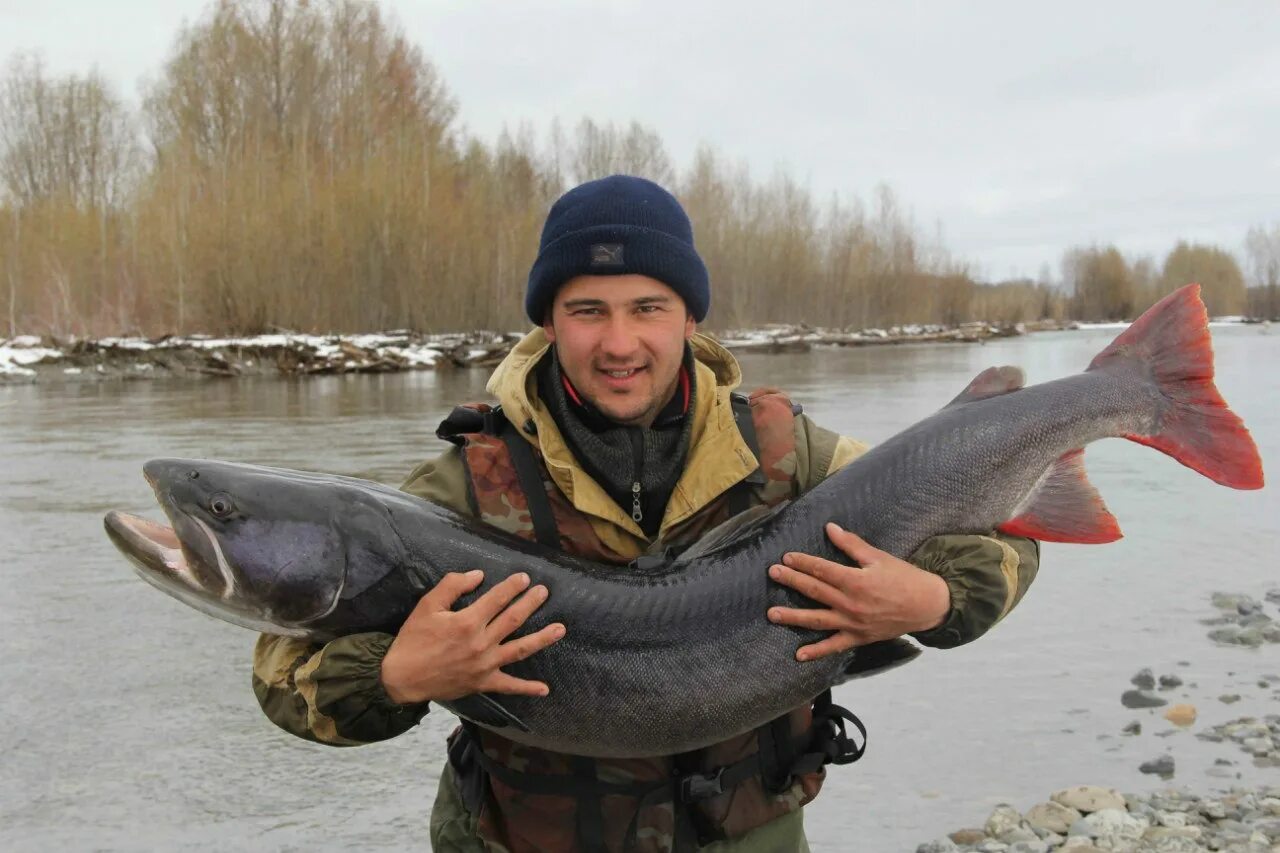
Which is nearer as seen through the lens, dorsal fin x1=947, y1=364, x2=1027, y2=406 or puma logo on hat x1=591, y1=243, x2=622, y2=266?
puma logo on hat x1=591, y1=243, x2=622, y2=266

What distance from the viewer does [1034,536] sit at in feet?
7.63

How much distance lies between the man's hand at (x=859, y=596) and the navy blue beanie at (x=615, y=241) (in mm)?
653

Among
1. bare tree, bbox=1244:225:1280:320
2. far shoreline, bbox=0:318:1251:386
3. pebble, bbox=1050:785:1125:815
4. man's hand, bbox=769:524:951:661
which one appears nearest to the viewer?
man's hand, bbox=769:524:951:661

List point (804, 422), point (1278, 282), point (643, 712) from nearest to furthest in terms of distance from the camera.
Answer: point (643, 712), point (804, 422), point (1278, 282)

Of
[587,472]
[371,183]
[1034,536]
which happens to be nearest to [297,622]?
[587,472]

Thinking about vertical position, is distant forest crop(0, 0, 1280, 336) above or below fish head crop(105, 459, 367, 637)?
above

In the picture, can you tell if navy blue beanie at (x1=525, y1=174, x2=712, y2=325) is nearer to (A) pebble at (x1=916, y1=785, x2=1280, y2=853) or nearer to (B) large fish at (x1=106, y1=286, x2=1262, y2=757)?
(B) large fish at (x1=106, y1=286, x2=1262, y2=757)

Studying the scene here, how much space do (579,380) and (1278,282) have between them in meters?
101

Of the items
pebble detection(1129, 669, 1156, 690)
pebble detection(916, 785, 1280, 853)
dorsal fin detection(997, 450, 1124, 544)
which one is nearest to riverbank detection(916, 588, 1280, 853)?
pebble detection(916, 785, 1280, 853)

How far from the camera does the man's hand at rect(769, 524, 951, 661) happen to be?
200 cm

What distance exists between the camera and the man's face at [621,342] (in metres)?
2.16

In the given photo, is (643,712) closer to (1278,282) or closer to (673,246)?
(673,246)

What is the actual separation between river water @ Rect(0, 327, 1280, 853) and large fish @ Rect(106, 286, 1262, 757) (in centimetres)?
193

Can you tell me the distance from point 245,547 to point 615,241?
0.94 meters
